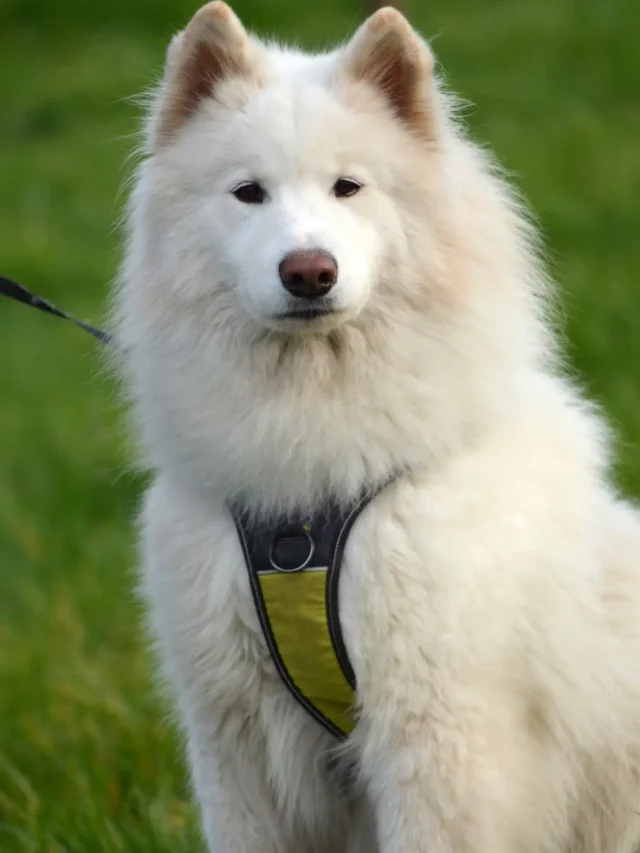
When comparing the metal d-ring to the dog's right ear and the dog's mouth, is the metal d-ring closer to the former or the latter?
the dog's mouth

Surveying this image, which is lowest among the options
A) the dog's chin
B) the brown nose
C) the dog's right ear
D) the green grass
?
the green grass

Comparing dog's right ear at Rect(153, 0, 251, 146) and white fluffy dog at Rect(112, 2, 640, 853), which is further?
dog's right ear at Rect(153, 0, 251, 146)

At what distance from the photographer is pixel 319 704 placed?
3.18 metres

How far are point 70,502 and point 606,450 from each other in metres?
4.60

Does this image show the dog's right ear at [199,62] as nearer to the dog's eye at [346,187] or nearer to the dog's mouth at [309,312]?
the dog's eye at [346,187]

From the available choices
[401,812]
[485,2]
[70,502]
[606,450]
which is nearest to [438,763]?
[401,812]

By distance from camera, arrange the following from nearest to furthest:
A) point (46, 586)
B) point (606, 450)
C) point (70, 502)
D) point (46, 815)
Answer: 1. point (606, 450)
2. point (46, 815)
3. point (46, 586)
4. point (70, 502)

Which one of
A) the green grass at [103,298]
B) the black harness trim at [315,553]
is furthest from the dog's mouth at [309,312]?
the green grass at [103,298]

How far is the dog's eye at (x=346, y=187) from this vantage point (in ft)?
10.1

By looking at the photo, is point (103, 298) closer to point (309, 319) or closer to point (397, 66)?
point (397, 66)

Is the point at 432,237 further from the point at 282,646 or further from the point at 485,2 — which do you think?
the point at 485,2

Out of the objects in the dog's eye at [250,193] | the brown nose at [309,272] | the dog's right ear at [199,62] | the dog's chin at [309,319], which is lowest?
the dog's chin at [309,319]

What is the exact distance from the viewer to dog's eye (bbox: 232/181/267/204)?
312cm

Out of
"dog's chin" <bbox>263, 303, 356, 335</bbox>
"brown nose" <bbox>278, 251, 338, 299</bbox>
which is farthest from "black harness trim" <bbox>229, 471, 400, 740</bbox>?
"brown nose" <bbox>278, 251, 338, 299</bbox>
